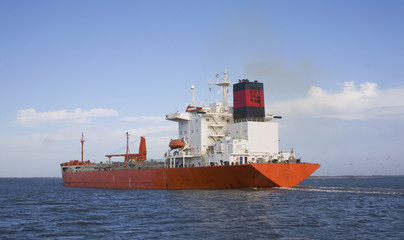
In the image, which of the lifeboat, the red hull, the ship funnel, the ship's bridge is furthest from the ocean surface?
the ship's bridge

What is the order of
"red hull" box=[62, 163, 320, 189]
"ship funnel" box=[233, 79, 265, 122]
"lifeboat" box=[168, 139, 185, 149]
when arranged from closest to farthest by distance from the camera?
"red hull" box=[62, 163, 320, 189] → "ship funnel" box=[233, 79, 265, 122] → "lifeboat" box=[168, 139, 185, 149]

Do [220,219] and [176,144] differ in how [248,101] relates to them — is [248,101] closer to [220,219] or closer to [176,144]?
[176,144]

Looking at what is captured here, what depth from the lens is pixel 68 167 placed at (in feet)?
202

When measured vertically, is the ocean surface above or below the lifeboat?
below

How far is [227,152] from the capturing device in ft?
112

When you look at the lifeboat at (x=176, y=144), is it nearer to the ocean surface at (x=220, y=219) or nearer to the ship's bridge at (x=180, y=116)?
the ship's bridge at (x=180, y=116)

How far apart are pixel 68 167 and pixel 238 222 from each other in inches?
1905

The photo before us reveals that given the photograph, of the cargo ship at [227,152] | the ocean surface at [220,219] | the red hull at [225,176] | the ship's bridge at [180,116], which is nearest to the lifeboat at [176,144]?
the cargo ship at [227,152]

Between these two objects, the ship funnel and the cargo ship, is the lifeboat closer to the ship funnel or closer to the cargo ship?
the cargo ship

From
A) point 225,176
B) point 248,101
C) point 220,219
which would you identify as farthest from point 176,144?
point 220,219

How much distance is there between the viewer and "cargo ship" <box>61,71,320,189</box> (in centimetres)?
3133

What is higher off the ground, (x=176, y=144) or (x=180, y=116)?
(x=180, y=116)

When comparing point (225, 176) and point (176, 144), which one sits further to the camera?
point (176, 144)

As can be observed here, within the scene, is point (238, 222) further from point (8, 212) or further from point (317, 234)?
point (8, 212)
